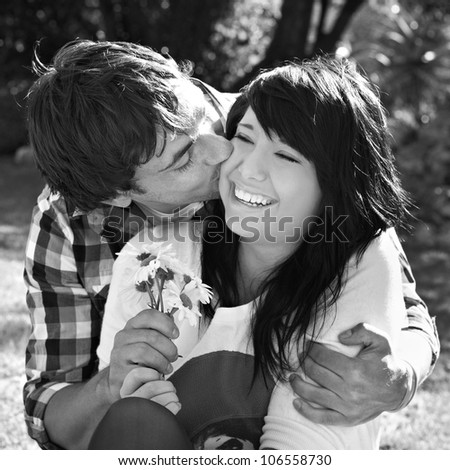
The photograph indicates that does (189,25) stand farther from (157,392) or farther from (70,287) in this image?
(157,392)

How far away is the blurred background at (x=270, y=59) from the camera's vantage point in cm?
768

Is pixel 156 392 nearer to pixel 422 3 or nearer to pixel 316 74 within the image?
pixel 316 74

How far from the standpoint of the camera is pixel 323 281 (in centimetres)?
272

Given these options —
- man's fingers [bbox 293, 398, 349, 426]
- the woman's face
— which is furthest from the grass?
the woman's face

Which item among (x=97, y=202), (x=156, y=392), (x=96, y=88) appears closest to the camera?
(x=156, y=392)

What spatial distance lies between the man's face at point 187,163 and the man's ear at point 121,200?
0.09m

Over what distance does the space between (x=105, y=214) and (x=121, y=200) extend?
0.35 feet

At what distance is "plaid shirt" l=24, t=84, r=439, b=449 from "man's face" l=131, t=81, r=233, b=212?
0.23 m

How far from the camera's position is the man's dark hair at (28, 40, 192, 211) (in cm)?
278

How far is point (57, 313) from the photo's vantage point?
308 centimetres

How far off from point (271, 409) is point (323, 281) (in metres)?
0.47

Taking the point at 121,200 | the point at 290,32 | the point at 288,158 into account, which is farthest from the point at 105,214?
the point at 290,32

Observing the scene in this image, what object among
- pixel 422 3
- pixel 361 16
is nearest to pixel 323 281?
pixel 422 3

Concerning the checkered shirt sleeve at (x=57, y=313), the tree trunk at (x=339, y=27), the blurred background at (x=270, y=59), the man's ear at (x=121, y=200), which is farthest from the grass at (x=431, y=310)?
the tree trunk at (x=339, y=27)
